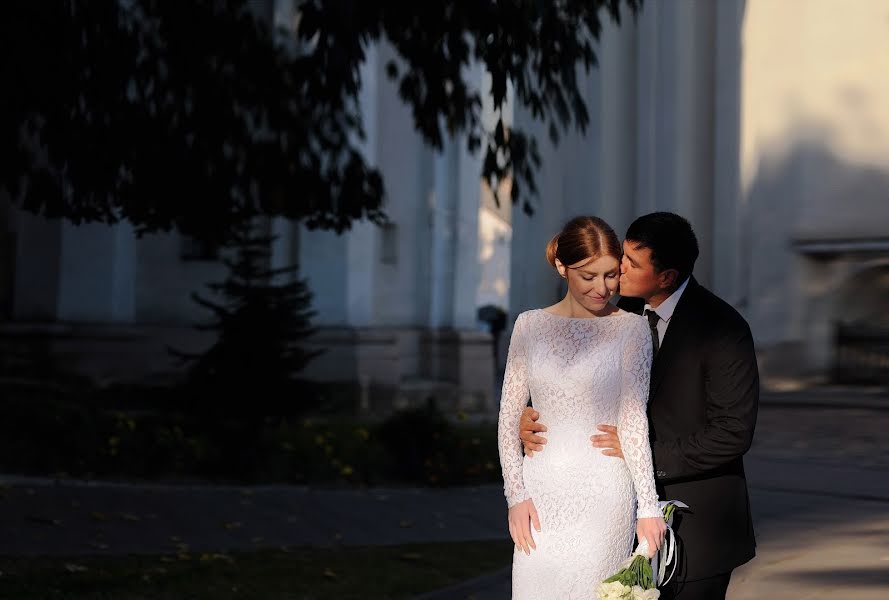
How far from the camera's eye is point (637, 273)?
389 cm

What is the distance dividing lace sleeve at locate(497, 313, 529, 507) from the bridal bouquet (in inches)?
16.0

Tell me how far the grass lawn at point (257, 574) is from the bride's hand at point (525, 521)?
142 inches

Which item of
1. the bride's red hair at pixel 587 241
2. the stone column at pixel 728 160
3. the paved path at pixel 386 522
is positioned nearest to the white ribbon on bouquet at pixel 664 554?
the bride's red hair at pixel 587 241

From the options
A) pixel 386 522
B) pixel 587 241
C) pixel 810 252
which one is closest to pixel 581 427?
pixel 587 241

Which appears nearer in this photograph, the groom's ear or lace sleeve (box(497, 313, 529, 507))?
the groom's ear

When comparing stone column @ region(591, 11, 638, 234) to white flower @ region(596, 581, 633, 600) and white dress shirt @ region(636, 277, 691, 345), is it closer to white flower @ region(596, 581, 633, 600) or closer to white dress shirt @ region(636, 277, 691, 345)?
white dress shirt @ region(636, 277, 691, 345)

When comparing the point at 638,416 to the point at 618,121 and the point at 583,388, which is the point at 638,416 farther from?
the point at 618,121

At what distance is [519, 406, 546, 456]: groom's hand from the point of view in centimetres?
396

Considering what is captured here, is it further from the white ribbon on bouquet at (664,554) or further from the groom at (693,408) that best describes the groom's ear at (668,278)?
the white ribbon on bouquet at (664,554)

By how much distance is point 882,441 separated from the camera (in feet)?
56.3

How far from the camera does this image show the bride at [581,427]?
383 cm

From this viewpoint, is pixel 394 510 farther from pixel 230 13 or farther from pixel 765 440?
pixel 765 440

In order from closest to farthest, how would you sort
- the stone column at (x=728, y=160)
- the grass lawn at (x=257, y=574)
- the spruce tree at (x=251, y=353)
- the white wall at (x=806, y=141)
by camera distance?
the grass lawn at (x=257, y=574), the spruce tree at (x=251, y=353), the white wall at (x=806, y=141), the stone column at (x=728, y=160)

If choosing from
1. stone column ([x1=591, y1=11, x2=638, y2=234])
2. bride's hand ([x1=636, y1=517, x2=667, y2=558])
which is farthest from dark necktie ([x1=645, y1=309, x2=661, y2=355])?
stone column ([x1=591, y1=11, x2=638, y2=234])
